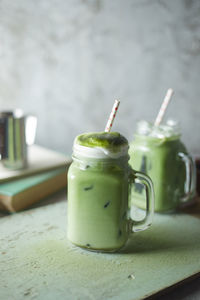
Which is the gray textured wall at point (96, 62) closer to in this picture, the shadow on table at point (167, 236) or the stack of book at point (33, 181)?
the stack of book at point (33, 181)

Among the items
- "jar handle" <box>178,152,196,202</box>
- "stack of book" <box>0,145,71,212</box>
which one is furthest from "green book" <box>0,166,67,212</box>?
"jar handle" <box>178,152,196,202</box>

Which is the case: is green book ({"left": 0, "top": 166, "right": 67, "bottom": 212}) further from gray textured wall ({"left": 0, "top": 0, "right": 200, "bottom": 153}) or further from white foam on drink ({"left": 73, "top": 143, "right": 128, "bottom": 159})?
gray textured wall ({"left": 0, "top": 0, "right": 200, "bottom": 153})

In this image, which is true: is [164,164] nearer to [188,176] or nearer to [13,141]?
[188,176]

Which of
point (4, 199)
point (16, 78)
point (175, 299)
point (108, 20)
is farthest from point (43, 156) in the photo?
point (175, 299)

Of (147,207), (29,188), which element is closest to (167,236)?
(147,207)

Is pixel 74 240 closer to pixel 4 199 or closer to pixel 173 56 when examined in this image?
pixel 4 199

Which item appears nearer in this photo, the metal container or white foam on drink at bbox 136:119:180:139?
white foam on drink at bbox 136:119:180:139
